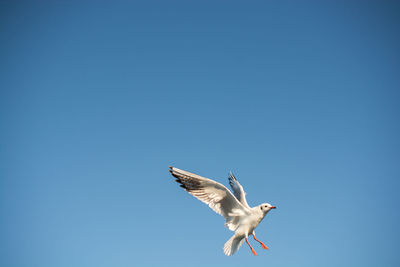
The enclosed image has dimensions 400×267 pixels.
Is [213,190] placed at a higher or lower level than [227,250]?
higher

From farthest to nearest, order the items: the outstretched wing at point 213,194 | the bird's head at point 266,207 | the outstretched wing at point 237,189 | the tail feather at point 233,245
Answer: the outstretched wing at point 237,189 → the tail feather at point 233,245 → the bird's head at point 266,207 → the outstretched wing at point 213,194

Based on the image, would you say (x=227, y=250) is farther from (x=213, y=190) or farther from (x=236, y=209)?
(x=213, y=190)

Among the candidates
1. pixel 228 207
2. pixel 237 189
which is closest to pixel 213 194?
pixel 228 207

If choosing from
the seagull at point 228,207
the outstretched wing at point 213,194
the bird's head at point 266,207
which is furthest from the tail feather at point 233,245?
the bird's head at point 266,207

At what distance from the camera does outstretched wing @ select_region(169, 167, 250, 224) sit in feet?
18.9

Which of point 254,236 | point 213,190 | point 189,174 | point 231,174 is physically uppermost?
point 231,174

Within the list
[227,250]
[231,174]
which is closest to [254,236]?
[227,250]

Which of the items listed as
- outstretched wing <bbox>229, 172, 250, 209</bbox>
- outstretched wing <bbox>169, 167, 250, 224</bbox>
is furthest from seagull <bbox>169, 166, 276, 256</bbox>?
outstretched wing <bbox>229, 172, 250, 209</bbox>

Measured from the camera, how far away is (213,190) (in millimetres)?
5914

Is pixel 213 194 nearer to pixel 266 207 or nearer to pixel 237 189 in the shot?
pixel 266 207

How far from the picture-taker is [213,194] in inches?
235

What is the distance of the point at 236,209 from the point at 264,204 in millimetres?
621

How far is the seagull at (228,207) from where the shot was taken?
5.79 m

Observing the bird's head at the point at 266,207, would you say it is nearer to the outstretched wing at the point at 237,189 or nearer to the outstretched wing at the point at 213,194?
the outstretched wing at the point at 213,194
